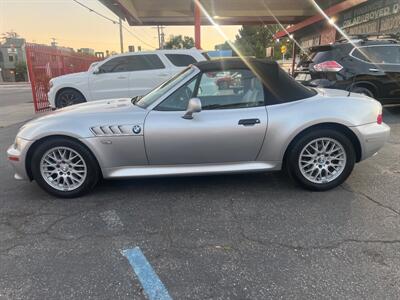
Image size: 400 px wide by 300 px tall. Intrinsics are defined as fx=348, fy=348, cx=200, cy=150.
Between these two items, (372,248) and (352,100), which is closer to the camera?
(372,248)

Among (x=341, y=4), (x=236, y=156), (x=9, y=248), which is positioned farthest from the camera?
(x=341, y=4)

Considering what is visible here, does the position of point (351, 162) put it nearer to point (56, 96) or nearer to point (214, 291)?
point (214, 291)

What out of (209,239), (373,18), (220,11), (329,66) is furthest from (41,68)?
(373,18)

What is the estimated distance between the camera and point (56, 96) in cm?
946

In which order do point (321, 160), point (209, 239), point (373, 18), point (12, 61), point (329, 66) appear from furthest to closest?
point (12, 61), point (373, 18), point (329, 66), point (321, 160), point (209, 239)

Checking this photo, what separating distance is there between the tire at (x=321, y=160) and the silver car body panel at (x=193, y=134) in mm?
124

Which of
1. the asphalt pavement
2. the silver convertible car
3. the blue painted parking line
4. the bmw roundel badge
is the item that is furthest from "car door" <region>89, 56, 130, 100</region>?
the blue painted parking line

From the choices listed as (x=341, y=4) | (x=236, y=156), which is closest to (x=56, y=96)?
(x=236, y=156)

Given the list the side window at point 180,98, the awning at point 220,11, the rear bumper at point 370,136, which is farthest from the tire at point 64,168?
the awning at point 220,11

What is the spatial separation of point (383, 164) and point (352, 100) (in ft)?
4.67

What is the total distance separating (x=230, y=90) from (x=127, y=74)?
5.83 m

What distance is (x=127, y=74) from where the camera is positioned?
30.0 ft

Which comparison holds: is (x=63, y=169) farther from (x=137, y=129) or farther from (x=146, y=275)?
(x=146, y=275)

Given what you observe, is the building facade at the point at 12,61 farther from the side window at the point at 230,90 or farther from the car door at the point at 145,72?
the side window at the point at 230,90
